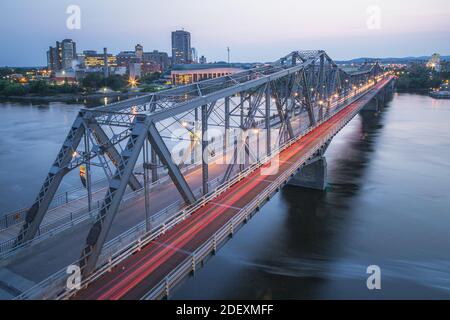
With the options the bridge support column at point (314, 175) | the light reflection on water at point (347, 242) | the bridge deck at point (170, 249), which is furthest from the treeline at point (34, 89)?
the bridge deck at point (170, 249)

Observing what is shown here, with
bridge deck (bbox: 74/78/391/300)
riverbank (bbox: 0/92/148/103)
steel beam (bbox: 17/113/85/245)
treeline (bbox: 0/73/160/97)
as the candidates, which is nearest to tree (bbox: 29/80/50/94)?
treeline (bbox: 0/73/160/97)

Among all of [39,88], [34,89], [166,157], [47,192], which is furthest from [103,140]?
[34,89]

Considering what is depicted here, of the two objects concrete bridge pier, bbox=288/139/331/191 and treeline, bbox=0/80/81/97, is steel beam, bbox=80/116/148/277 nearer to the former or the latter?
concrete bridge pier, bbox=288/139/331/191

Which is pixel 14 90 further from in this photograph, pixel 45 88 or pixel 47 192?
pixel 47 192

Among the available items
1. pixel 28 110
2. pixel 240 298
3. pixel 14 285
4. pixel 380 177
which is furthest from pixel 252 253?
pixel 28 110

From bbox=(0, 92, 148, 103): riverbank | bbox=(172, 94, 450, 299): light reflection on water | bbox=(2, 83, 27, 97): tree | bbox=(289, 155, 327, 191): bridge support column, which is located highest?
bbox=(2, 83, 27, 97): tree

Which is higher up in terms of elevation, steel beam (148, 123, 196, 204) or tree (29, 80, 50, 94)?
tree (29, 80, 50, 94)
